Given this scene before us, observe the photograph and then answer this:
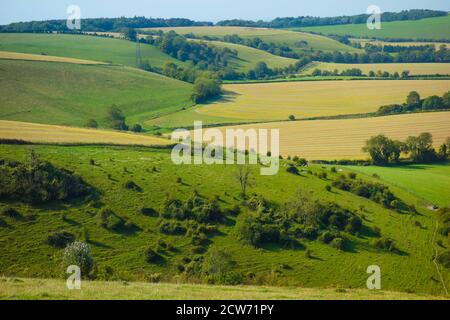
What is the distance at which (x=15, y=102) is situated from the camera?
302ft

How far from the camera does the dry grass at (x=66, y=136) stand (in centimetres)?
5703

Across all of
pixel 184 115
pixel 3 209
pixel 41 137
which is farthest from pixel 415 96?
pixel 3 209

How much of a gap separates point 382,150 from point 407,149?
5.11 meters

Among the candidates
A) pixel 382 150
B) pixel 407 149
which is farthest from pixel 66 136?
pixel 407 149

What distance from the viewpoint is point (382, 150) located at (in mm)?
72875

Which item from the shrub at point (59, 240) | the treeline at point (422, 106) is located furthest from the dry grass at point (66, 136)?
the treeline at point (422, 106)

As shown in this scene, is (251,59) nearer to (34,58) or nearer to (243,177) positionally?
(34,58)

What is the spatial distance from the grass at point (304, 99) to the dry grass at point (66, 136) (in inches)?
1213

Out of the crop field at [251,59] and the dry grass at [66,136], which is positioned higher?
the crop field at [251,59]

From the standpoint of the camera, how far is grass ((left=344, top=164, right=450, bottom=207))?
5725cm

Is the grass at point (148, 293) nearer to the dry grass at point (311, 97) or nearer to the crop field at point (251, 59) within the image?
the dry grass at point (311, 97)
